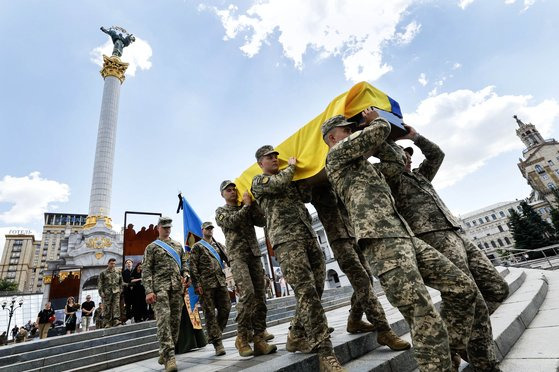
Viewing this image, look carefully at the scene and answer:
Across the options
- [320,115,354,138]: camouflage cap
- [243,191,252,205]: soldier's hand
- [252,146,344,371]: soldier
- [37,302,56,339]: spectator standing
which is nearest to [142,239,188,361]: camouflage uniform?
[243,191,252,205]: soldier's hand

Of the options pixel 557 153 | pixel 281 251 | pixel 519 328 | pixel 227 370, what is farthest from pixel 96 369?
pixel 557 153

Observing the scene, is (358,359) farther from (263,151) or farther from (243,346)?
(263,151)

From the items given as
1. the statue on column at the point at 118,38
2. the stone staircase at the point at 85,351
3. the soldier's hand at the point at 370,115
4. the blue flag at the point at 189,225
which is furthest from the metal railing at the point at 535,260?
the statue on column at the point at 118,38

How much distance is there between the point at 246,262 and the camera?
3.88m

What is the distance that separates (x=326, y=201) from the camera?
3600 millimetres

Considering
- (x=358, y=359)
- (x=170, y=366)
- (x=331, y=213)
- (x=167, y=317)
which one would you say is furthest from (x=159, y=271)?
(x=358, y=359)

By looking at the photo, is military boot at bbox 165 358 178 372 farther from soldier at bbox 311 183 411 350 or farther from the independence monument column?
the independence monument column

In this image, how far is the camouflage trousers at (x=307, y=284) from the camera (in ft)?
8.14

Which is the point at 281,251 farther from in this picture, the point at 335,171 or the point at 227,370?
the point at 227,370

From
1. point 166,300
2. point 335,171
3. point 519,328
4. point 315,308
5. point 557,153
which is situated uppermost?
point 557,153

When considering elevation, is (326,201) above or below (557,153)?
below

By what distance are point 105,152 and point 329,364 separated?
107 feet

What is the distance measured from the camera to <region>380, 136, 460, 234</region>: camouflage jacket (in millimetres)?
2797

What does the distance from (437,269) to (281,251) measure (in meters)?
1.43
